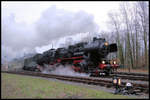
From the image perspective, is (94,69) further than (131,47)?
No

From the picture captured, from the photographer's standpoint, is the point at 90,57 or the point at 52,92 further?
the point at 90,57

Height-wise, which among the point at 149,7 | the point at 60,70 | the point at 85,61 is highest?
the point at 149,7

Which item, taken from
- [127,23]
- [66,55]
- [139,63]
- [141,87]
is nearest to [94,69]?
[66,55]

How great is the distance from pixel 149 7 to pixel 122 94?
17951mm

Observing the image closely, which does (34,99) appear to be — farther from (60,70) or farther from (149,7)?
(149,7)

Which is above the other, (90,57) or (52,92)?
(90,57)

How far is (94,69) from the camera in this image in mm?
14844

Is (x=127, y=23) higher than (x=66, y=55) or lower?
higher

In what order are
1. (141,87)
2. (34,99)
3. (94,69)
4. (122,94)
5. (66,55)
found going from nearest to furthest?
(34,99), (122,94), (141,87), (94,69), (66,55)

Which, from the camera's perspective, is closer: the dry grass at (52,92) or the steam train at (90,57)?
the dry grass at (52,92)

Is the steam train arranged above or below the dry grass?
above

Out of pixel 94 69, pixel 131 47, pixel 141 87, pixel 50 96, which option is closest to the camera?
pixel 50 96

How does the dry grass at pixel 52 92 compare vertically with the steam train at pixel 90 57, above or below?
below

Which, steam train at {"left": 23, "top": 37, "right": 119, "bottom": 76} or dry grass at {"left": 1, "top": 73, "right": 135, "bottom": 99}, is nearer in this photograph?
dry grass at {"left": 1, "top": 73, "right": 135, "bottom": 99}
